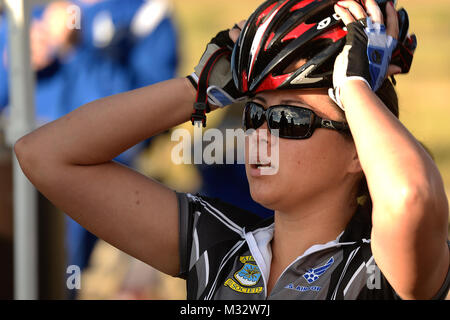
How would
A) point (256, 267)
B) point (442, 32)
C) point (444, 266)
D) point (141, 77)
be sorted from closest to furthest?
point (444, 266)
point (256, 267)
point (442, 32)
point (141, 77)

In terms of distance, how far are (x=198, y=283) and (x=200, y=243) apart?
0.17m

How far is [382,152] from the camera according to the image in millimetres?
1683

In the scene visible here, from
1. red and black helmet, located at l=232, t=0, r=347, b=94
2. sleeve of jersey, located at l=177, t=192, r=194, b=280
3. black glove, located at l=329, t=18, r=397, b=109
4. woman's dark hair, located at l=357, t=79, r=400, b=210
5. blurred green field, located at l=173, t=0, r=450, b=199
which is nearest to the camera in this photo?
black glove, located at l=329, t=18, r=397, b=109

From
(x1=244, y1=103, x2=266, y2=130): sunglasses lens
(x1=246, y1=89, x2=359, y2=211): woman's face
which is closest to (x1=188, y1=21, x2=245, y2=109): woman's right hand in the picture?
(x1=244, y1=103, x2=266, y2=130): sunglasses lens

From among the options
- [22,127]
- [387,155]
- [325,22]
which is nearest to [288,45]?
[325,22]

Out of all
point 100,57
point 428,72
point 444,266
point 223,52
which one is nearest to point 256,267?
point 444,266

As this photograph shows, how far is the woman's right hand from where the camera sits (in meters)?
2.37

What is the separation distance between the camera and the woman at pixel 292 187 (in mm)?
1679

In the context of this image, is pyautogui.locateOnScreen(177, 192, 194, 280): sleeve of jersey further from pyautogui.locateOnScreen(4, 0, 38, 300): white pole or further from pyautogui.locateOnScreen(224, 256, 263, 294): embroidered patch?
pyautogui.locateOnScreen(4, 0, 38, 300): white pole

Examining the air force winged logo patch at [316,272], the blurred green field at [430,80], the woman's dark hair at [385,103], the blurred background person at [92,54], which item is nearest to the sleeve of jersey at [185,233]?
the air force winged logo patch at [316,272]

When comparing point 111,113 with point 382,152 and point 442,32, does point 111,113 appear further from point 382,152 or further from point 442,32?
point 442,32

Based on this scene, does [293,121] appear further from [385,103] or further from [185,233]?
[185,233]

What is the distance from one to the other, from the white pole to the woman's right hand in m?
1.75
